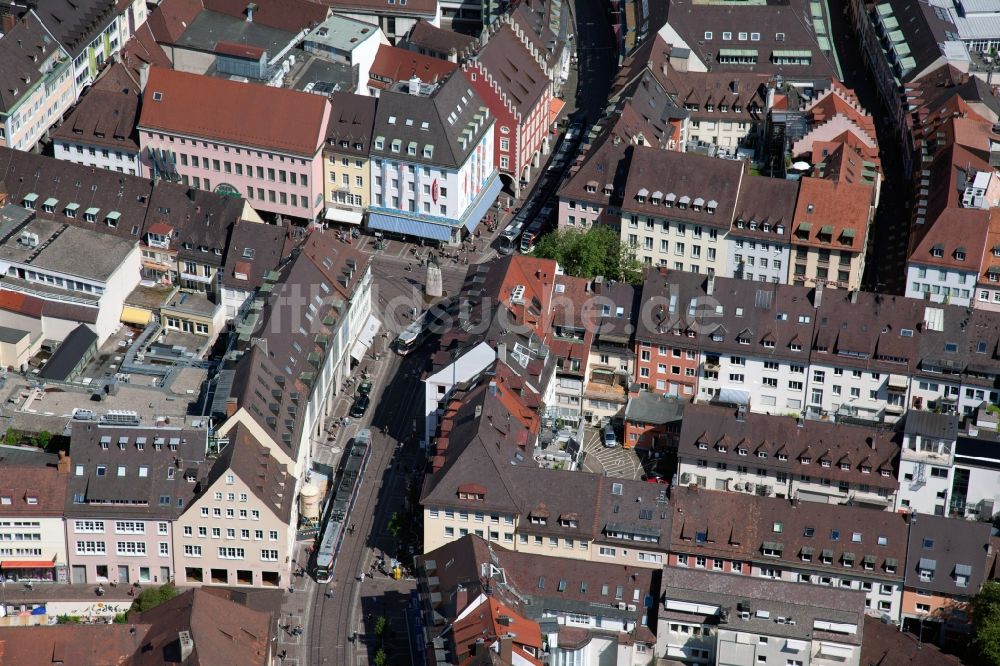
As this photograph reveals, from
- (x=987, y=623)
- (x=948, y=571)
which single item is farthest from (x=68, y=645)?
(x=987, y=623)

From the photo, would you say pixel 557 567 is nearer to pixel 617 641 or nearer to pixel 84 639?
pixel 617 641

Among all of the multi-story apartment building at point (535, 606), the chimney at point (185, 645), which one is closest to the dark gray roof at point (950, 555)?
the multi-story apartment building at point (535, 606)

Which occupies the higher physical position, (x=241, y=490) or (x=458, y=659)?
(x=241, y=490)

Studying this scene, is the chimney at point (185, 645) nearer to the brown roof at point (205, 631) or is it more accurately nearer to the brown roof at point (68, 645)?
the brown roof at point (205, 631)

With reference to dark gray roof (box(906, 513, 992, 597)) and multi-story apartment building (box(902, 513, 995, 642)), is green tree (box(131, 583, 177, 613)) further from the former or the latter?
dark gray roof (box(906, 513, 992, 597))

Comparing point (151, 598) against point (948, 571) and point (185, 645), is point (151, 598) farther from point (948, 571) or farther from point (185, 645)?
point (948, 571)

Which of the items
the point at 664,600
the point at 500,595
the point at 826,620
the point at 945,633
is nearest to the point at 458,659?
the point at 500,595
